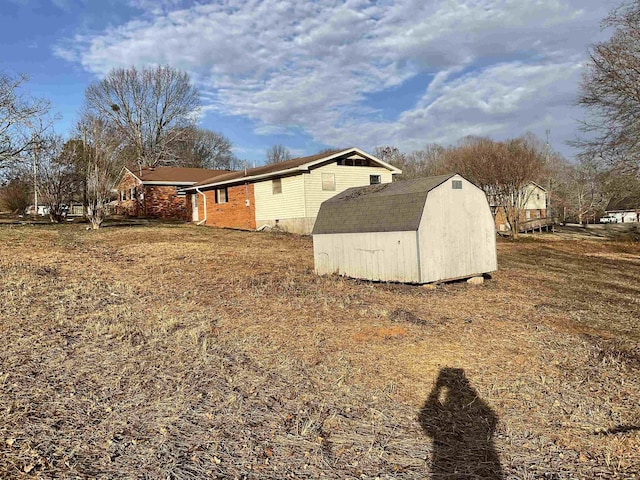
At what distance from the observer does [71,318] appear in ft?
20.8

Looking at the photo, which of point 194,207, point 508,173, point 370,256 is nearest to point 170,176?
point 194,207

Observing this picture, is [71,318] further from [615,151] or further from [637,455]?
[615,151]

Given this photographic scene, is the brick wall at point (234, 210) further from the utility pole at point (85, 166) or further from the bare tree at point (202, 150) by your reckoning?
the bare tree at point (202, 150)

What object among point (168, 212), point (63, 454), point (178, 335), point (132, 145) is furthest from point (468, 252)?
point (132, 145)

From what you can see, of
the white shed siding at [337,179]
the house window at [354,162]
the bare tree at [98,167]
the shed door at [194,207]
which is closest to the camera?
the bare tree at [98,167]

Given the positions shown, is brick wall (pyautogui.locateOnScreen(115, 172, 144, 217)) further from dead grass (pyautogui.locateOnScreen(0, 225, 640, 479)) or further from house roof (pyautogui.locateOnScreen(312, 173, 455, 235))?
house roof (pyautogui.locateOnScreen(312, 173, 455, 235))

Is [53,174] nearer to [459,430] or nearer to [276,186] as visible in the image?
[276,186]

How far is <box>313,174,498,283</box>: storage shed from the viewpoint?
8.98 m

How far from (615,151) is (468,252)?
15775 millimetres

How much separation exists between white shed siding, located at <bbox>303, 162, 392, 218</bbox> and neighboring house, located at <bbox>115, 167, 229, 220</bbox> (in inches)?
491

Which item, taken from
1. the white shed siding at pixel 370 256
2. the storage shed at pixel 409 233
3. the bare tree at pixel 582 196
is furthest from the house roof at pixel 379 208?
the bare tree at pixel 582 196

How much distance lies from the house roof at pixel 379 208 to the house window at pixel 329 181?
34.7ft

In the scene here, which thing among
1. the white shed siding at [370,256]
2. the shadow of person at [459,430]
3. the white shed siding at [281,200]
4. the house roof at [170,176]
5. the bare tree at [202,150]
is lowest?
the shadow of person at [459,430]

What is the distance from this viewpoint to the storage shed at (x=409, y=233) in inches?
354
